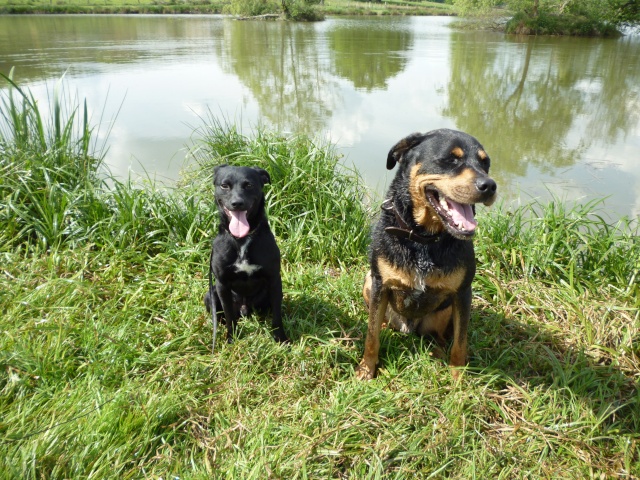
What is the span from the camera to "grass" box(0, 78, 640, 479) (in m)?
2.02

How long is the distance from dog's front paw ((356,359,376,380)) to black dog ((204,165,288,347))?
586 millimetres

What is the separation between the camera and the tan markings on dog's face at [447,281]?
2.27 m

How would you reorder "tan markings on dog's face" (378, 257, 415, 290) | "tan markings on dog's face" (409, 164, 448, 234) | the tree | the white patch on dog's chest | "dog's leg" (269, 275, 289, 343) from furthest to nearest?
the tree
"dog's leg" (269, 275, 289, 343)
the white patch on dog's chest
"tan markings on dog's face" (378, 257, 415, 290)
"tan markings on dog's face" (409, 164, 448, 234)

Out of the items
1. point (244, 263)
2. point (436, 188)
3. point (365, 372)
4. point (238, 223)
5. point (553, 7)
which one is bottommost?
point (365, 372)

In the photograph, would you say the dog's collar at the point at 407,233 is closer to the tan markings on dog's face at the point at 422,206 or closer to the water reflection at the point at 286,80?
the tan markings on dog's face at the point at 422,206

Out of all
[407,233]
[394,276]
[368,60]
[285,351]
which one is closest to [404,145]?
[407,233]

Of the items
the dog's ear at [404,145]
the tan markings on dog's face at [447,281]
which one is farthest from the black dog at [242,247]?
the tan markings on dog's face at [447,281]

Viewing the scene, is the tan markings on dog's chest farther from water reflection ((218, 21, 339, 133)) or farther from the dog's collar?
water reflection ((218, 21, 339, 133))

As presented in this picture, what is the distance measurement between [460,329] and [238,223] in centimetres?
158

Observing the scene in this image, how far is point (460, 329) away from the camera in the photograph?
8.08ft

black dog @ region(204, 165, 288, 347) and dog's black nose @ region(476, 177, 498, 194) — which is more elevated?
dog's black nose @ region(476, 177, 498, 194)

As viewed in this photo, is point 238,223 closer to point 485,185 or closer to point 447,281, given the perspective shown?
point 447,281

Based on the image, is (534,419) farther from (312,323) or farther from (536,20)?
(536,20)

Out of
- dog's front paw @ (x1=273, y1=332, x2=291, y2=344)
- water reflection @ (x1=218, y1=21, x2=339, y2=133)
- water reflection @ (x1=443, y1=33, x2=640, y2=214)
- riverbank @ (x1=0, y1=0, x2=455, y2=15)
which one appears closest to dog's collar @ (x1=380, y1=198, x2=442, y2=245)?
dog's front paw @ (x1=273, y1=332, x2=291, y2=344)
